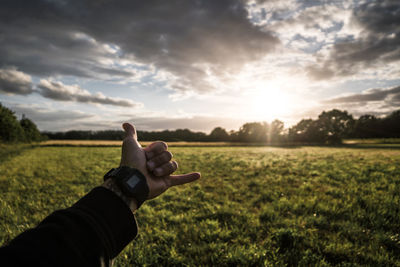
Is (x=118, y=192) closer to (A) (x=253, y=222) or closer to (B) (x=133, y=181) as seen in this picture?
(B) (x=133, y=181)

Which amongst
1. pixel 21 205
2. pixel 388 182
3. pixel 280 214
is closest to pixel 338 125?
pixel 388 182

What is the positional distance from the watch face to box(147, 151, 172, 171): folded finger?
383 mm

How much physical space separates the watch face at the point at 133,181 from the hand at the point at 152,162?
35cm

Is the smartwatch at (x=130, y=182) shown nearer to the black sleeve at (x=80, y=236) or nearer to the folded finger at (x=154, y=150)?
the black sleeve at (x=80, y=236)

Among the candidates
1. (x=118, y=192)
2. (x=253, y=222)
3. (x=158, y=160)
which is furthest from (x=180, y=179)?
(x=253, y=222)

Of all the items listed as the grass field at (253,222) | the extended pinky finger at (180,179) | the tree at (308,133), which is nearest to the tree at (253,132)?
the tree at (308,133)

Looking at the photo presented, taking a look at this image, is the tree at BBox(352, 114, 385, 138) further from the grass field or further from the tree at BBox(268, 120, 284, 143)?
the grass field

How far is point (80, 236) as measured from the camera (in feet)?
4.57

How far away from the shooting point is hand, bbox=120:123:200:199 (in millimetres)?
2518

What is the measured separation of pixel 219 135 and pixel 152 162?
73.1 m

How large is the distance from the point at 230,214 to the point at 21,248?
14.8 feet

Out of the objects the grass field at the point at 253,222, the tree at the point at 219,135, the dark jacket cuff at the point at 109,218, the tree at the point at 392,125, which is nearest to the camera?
the dark jacket cuff at the point at 109,218

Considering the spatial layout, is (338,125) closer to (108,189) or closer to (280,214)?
(280,214)

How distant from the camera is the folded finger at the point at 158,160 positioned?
2.53m
